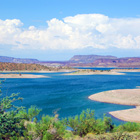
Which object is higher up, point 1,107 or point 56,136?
point 1,107

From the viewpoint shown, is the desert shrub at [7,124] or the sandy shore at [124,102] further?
the sandy shore at [124,102]

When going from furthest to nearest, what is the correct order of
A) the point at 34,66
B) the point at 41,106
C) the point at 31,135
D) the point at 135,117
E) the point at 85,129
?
the point at 34,66
the point at 41,106
the point at 135,117
the point at 85,129
the point at 31,135

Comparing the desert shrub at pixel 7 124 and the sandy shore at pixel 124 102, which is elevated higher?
the desert shrub at pixel 7 124

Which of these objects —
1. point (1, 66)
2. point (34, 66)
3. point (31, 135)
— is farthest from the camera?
point (34, 66)

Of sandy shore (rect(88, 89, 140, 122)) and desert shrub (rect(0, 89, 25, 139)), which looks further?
sandy shore (rect(88, 89, 140, 122))

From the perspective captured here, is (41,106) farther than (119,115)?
Yes

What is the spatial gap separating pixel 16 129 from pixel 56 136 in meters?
2.93

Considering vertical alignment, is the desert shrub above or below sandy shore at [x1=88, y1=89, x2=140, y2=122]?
above

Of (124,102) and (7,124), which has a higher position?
(7,124)

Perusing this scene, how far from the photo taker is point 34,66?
507 ft

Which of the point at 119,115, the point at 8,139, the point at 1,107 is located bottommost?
the point at 119,115

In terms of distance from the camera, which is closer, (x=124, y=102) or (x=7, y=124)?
(x=7, y=124)

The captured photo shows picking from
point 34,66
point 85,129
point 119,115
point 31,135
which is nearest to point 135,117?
point 119,115

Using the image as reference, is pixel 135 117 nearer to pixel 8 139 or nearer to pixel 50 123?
pixel 50 123
